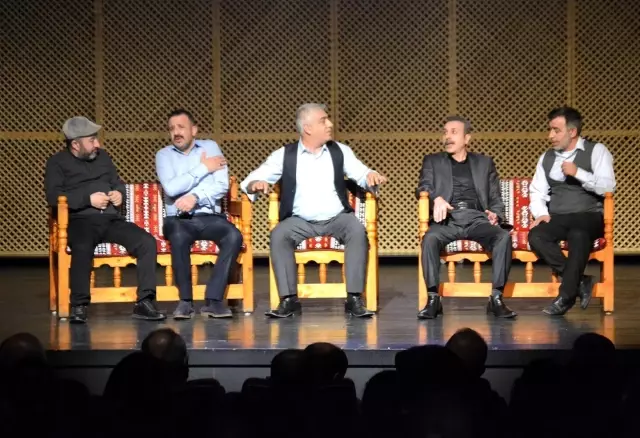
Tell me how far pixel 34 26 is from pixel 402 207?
3.40m

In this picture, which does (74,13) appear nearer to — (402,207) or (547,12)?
(402,207)

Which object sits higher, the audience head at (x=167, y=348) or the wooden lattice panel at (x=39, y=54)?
the wooden lattice panel at (x=39, y=54)

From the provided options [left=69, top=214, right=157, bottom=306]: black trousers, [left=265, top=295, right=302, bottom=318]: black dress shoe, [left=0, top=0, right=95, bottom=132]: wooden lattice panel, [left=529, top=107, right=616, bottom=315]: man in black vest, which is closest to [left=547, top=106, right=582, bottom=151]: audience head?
[left=529, top=107, right=616, bottom=315]: man in black vest

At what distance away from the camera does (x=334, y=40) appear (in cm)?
948

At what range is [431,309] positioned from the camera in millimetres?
6336

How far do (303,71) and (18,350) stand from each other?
6.05 m

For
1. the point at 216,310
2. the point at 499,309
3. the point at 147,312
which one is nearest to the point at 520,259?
the point at 499,309

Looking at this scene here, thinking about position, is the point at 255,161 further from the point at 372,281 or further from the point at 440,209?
the point at 440,209

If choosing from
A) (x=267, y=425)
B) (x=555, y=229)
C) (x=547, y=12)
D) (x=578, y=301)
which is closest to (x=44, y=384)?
(x=267, y=425)

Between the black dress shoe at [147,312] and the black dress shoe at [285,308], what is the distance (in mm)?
601

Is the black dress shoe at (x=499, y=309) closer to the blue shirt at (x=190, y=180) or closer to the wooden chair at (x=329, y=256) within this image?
the wooden chair at (x=329, y=256)

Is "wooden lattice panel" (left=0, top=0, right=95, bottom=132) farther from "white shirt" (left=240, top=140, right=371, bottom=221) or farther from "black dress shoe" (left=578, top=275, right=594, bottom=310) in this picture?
"black dress shoe" (left=578, top=275, right=594, bottom=310)

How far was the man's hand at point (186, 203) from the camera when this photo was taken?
21.0ft

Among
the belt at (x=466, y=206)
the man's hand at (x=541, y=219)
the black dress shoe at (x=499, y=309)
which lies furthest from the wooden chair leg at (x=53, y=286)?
the man's hand at (x=541, y=219)
